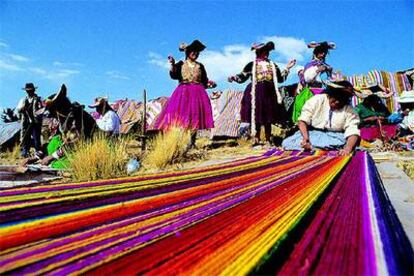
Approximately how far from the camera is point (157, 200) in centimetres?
192

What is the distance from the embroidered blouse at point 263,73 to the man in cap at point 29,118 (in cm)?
435

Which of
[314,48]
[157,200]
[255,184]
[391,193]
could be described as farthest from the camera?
[314,48]

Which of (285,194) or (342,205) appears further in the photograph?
(285,194)

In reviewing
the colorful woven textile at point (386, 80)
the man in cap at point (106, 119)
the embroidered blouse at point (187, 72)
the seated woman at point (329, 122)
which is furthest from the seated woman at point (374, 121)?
the man in cap at point (106, 119)

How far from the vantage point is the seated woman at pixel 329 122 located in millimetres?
4508

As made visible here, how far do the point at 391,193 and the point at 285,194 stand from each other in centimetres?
92

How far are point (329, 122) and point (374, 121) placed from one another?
2.56 m

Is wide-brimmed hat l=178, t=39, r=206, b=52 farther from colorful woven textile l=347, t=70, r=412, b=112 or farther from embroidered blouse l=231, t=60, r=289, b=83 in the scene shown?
colorful woven textile l=347, t=70, r=412, b=112

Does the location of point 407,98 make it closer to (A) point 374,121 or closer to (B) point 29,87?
(A) point 374,121

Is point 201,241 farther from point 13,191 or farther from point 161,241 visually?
point 13,191

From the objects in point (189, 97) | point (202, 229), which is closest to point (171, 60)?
point (189, 97)

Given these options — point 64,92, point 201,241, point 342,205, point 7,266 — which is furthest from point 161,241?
point 64,92

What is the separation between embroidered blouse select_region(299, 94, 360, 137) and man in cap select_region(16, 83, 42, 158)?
19.2 feet

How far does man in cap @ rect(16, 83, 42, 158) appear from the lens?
8531 mm
